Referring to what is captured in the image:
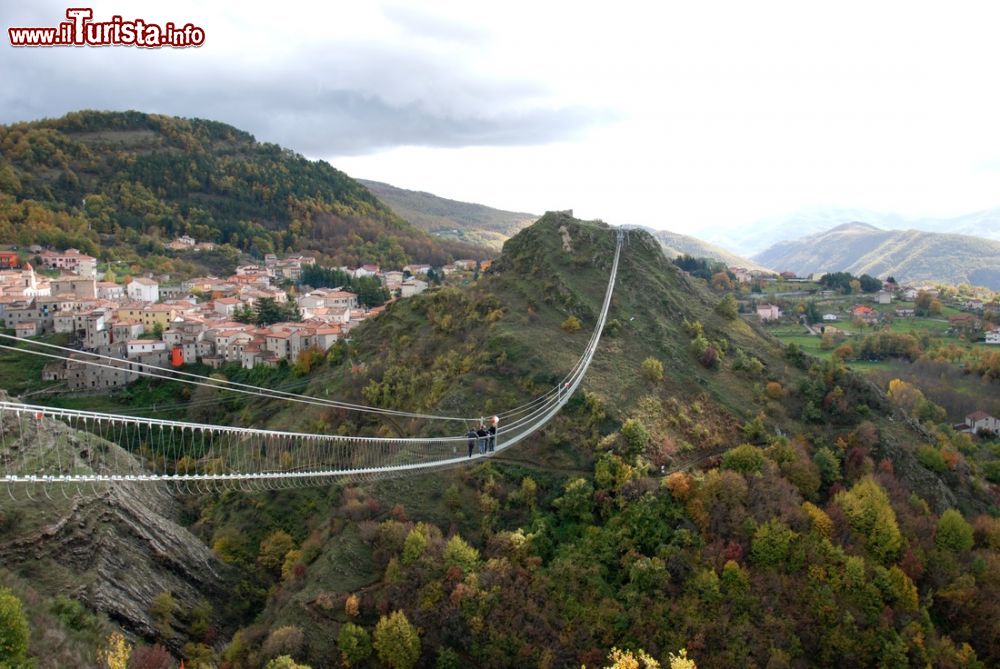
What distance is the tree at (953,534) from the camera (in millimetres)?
19141

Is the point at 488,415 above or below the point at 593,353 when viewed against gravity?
below

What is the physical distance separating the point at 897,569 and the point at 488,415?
12160 millimetres

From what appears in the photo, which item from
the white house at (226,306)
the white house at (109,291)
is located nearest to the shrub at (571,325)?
the white house at (226,306)

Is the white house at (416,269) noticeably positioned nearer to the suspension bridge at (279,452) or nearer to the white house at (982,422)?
the suspension bridge at (279,452)

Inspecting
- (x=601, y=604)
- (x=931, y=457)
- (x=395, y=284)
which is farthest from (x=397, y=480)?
(x=395, y=284)

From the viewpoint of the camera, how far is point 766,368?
1032 inches

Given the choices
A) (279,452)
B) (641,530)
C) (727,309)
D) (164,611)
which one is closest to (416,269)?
(727,309)

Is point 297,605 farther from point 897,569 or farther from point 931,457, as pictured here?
point 931,457

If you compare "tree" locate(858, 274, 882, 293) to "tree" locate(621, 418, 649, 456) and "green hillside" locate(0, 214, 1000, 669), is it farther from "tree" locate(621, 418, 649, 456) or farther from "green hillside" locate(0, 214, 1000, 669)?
"tree" locate(621, 418, 649, 456)

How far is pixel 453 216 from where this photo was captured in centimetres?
15088

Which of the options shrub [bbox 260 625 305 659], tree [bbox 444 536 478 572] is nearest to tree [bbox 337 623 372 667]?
shrub [bbox 260 625 305 659]

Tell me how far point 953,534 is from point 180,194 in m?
75.3

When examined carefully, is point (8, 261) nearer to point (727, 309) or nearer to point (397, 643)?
point (397, 643)

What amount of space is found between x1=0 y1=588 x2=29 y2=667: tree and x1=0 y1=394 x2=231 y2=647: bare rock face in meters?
3.40
